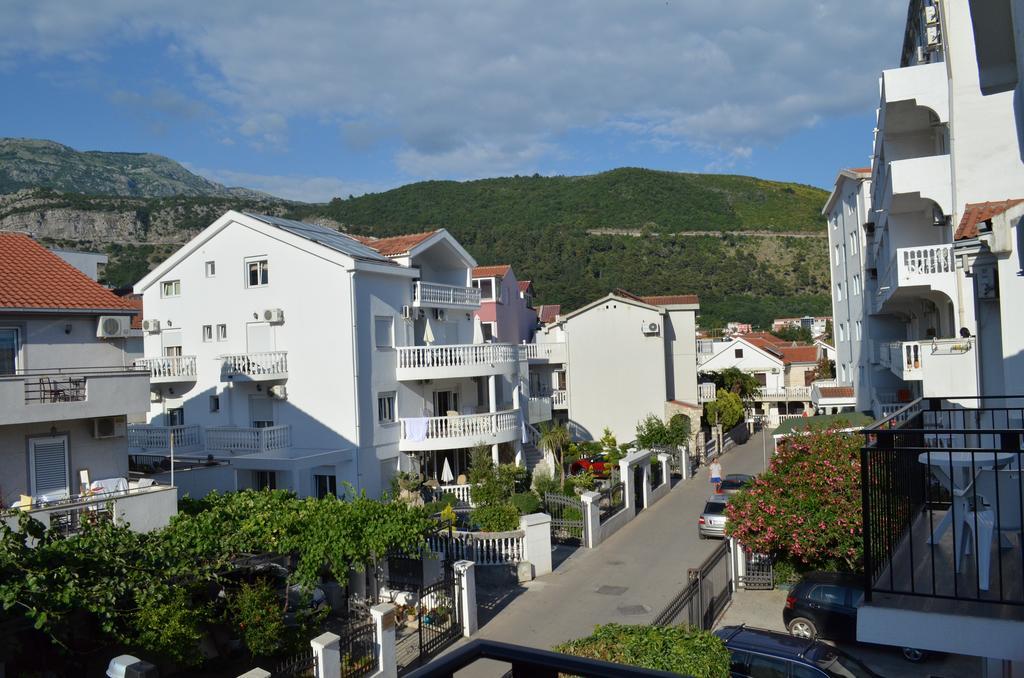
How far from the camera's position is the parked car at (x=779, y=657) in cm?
1080

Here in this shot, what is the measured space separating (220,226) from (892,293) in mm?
20395

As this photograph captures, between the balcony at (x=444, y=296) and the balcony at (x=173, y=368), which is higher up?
the balcony at (x=444, y=296)

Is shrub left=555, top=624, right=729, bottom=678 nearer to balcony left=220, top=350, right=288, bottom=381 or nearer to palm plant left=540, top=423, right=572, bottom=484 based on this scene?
balcony left=220, top=350, right=288, bottom=381

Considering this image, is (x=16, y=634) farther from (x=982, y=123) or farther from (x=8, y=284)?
(x=982, y=123)

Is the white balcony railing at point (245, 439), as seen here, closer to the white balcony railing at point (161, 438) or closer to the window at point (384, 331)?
the white balcony railing at point (161, 438)

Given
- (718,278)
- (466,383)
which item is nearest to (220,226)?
(466,383)

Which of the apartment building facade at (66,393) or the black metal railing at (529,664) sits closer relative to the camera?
the black metal railing at (529,664)

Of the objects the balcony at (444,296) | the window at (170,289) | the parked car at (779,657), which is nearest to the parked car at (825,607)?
the parked car at (779,657)

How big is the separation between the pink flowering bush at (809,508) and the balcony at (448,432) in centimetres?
1088

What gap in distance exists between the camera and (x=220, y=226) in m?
26.2

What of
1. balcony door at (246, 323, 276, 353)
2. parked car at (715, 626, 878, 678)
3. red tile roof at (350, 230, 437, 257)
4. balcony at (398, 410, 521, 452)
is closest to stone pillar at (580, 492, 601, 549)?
balcony at (398, 410, 521, 452)

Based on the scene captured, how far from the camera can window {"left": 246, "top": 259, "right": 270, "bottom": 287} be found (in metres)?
25.8

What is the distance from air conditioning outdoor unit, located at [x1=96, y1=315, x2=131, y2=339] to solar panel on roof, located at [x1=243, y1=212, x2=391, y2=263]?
8597mm

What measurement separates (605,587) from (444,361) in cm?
1077
